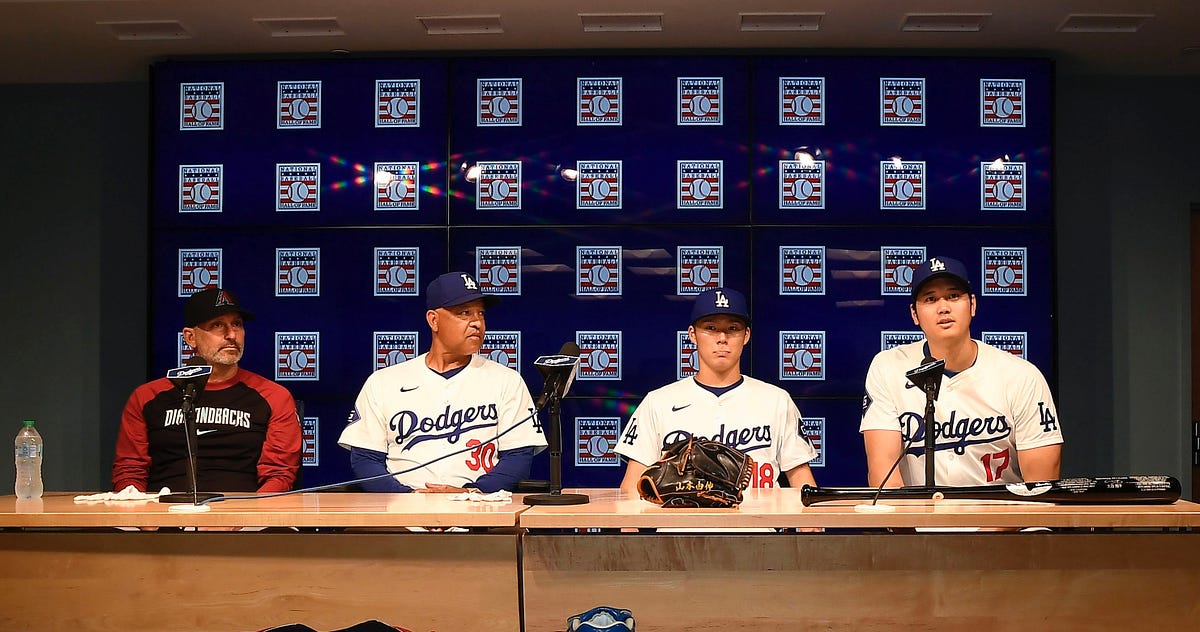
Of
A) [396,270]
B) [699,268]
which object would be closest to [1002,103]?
[699,268]

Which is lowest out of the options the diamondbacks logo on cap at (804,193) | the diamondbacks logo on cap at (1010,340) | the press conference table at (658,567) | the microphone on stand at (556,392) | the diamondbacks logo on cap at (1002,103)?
the press conference table at (658,567)

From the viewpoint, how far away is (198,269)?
5.13 m

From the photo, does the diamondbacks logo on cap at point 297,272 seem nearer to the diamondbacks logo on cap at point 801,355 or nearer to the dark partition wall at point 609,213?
the dark partition wall at point 609,213

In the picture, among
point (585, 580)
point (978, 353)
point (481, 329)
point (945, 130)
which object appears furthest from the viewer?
point (945, 130)

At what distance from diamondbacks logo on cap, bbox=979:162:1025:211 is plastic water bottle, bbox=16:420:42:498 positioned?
157 inches

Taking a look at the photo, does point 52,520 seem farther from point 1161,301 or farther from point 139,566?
point 1161,301

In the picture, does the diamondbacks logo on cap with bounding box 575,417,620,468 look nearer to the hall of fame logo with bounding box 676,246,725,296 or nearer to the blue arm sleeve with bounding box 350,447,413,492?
the hall of fame logo with bounding box 676,246,725,296

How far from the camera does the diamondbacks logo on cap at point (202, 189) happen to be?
203 inches

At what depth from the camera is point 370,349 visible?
510 centimetres

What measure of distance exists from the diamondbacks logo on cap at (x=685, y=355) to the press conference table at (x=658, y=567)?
2.35 m

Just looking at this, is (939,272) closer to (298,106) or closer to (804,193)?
(804,193)

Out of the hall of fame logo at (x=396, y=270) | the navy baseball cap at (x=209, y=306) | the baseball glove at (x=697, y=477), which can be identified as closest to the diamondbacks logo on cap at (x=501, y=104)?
the hall of fame logo at (x=396, y=270)

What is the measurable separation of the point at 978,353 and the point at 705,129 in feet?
6.22

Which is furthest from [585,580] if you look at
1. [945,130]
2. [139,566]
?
[945,130]
